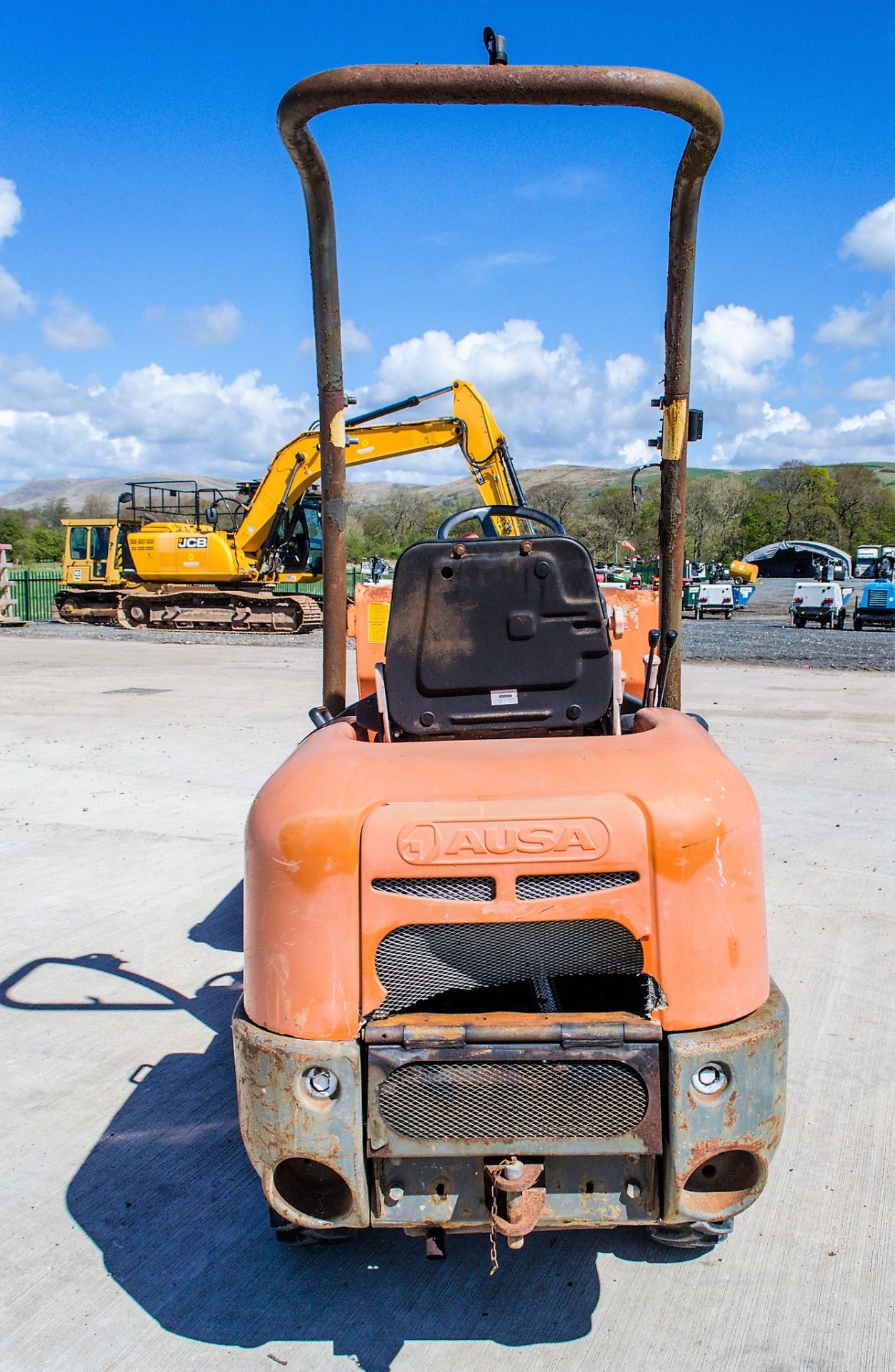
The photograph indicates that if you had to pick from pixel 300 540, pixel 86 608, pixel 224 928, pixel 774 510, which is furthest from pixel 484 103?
pixel 774 510

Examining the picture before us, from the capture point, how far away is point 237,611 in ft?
80.3

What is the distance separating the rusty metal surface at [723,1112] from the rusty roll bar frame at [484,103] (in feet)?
4.37

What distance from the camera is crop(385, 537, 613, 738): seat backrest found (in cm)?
287

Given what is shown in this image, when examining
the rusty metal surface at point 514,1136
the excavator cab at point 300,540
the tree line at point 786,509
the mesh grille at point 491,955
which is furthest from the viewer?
the tree line at point 786,509

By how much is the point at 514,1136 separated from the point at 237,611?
23.0 meters

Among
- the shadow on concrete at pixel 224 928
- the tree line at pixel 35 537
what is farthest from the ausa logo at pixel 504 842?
the tree line at pixel 35 537

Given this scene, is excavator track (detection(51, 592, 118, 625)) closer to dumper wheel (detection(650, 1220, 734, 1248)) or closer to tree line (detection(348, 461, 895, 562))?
dumper wheel (detection(650, 1220, 734, 1248))

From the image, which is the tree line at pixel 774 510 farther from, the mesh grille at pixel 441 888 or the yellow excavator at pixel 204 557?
the mesh grille at pixel 441 888

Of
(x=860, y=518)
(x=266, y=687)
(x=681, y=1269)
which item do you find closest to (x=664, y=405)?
(x=681, y=1269)

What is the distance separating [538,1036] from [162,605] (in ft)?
79.8

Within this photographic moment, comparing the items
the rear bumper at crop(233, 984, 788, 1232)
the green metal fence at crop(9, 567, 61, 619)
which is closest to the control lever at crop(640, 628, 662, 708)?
the rear bumper at crop(233, 984, 788, 1232)

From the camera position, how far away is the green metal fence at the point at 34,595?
3222cm

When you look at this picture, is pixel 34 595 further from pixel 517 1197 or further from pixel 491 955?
pixel 517 1197

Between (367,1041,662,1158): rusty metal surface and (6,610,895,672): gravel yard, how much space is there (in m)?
17.4
